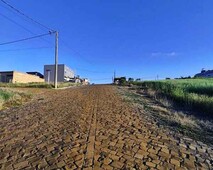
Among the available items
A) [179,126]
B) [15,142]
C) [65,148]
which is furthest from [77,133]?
[179,126]

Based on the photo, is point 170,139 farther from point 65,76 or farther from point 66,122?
point 65,76

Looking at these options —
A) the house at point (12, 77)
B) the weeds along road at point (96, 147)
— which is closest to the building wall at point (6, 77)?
the house at point (12, 77)

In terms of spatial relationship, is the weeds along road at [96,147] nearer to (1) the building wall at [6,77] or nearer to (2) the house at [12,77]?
(2) the house at [12,77]

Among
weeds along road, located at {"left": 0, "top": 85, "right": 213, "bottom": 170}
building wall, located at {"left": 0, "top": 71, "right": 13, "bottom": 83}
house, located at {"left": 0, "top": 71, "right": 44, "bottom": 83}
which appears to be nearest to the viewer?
weeds along road, located at {"left": 0, "top": 85, "right": 213, "bottom": 170}

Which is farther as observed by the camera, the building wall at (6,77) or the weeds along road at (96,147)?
the building wall at (6,77)

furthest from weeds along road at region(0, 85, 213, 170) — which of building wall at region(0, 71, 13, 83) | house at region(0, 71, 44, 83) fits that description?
building wall at region(0, 71, 13, 83)

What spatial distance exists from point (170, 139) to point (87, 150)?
2.28m

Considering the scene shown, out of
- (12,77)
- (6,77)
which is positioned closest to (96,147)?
(12,77)

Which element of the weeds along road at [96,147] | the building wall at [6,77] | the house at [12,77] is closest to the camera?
the weeds along road at [96,147]

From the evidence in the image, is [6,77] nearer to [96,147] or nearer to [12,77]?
[12,77]

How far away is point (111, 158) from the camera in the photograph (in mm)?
4621

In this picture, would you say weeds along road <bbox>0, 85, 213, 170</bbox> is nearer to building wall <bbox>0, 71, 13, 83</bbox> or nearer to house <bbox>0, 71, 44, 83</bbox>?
house <bbox>0, 71, 44, 83</bbox>

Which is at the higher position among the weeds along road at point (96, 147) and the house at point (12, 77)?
the house at point (12, 77)

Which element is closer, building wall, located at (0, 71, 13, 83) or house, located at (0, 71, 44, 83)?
Result: house, located at (0, 71, 44, 83)
